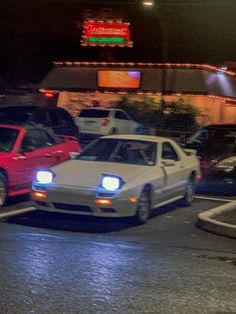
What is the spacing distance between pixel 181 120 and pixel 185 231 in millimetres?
21444

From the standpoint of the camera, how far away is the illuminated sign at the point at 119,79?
34.5 meters

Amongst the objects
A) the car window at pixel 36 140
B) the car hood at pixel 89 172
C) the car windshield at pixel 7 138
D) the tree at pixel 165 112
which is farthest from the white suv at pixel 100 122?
the car hood at pixel 89 172

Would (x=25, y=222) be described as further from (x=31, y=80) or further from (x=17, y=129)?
(x=31, y=80)

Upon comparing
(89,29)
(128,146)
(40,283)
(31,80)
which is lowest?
(40,283)

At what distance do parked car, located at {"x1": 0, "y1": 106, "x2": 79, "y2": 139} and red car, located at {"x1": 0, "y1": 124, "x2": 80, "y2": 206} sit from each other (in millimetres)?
6195

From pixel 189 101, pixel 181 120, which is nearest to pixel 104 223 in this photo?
pixel 181 120

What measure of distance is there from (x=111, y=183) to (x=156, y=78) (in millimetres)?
25674

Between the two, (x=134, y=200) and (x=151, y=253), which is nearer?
(x=151, y=253)

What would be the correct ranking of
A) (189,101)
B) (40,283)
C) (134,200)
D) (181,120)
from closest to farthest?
1. (40,283)
2. (134,200)
3. (181,120)
4. (189,101)

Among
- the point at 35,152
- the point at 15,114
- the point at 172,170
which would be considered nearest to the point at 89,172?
the point at 172,170

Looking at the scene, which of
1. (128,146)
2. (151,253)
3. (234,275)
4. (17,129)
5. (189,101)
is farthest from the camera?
(189,101)

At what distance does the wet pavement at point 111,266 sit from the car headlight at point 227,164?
378 cm

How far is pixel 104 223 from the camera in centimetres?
988

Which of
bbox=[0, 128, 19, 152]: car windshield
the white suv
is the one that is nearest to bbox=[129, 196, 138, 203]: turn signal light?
bbox=[0, 128, 19, 152]: car windshield
